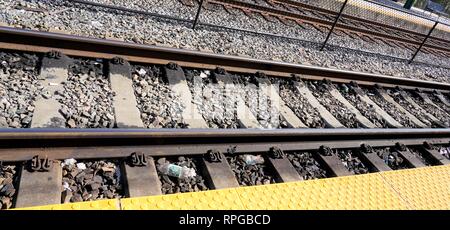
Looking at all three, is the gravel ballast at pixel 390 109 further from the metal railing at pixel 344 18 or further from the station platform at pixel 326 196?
the metal railing at pixel 344 18

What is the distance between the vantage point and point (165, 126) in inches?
173

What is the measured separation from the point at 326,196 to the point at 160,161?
1.83m

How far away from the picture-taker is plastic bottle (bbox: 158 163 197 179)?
3.72m

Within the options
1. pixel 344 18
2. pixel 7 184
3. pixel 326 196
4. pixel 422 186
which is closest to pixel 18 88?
pixel 7 184

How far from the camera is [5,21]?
5383 mm

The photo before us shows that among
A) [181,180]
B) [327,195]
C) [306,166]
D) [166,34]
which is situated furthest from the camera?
[166,34]

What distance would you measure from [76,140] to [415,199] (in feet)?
13.1

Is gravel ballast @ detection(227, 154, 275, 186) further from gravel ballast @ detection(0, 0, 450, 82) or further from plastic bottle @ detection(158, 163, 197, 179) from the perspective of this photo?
gravel ballast @ detection(0, 0, 450, 82)

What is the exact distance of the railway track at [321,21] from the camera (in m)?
9.66

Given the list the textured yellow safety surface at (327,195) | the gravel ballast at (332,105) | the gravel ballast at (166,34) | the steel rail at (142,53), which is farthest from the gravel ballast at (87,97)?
the gravel ballast at (332,105)

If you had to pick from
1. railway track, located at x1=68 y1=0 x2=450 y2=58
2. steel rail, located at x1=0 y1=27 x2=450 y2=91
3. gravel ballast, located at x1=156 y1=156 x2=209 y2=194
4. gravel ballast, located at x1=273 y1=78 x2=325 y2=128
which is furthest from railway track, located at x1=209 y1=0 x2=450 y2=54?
gravel ballast, located at x1=156 y1=156 x2=209 y2=194

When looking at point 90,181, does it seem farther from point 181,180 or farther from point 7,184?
point 181,180

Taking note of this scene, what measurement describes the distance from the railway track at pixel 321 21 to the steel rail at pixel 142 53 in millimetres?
1977
